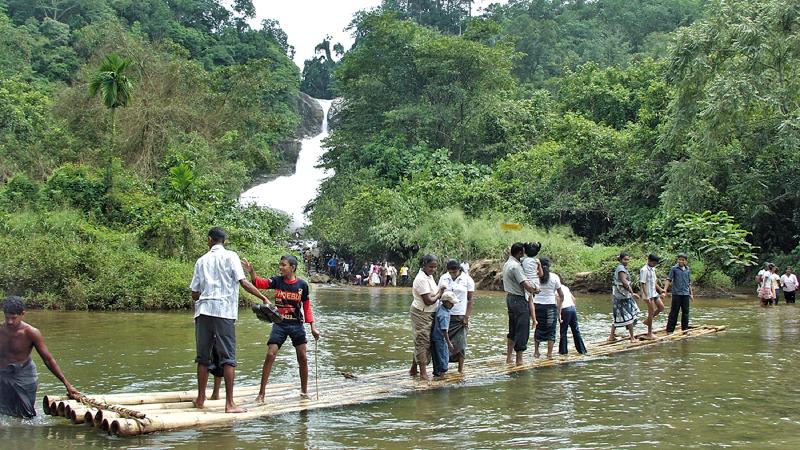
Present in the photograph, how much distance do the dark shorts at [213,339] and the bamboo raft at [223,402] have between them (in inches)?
19.8

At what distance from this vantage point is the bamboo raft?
280 inches

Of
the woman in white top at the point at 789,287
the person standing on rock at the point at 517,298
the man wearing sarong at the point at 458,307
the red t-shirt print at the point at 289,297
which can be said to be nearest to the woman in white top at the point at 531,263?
the person standing on rock at the point at 517,298

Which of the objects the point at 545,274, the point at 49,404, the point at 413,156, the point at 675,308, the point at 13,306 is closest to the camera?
the point at 13,306

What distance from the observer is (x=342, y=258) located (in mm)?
41875

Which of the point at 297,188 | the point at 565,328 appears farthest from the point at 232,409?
the point at 297,188

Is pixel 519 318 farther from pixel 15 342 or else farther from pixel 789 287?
pixel 789 287

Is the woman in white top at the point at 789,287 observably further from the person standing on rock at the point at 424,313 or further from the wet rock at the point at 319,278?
the wet rock at the point at 319,278

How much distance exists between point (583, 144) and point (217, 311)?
28.5 m

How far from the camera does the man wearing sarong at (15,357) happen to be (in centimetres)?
737

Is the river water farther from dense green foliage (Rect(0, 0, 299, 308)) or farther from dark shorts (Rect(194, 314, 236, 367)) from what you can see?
dense green foliage (Rect(0, 0, 299, 308))

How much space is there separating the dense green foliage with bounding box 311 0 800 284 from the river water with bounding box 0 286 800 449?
38.6 feet

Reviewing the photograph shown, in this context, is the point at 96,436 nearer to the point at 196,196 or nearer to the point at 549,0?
the point at 196,196

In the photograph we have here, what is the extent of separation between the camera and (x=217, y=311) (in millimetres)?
7746

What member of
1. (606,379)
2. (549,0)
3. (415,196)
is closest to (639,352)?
(606,379)
